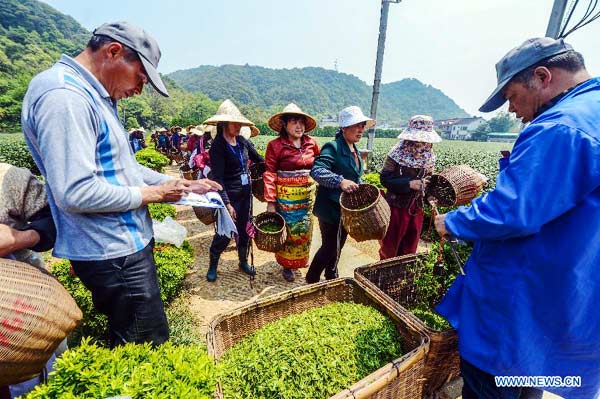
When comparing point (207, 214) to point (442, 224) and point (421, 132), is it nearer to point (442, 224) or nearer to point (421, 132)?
point (421, 132)

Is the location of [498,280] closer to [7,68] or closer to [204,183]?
[204,183]

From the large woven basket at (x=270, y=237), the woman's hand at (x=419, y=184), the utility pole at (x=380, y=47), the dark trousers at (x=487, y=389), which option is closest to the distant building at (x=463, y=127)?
the utility pole at (x=380, y=47)

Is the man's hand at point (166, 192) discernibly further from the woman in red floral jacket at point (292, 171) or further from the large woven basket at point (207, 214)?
the large woven basket at point (207, 214)

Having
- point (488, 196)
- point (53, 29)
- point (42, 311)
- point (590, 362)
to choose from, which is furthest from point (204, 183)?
point (53, 29)

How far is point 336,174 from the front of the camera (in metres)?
3.09

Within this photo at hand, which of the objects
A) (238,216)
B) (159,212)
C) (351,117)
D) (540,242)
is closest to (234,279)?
(238,216)

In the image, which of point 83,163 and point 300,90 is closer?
point 83,163

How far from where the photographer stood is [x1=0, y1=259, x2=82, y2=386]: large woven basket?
43.0 inches

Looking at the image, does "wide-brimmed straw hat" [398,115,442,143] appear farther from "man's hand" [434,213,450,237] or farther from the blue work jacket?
the blue work jacket

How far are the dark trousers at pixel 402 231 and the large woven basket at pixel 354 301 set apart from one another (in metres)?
1.42

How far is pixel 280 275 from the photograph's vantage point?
4508 millimetres

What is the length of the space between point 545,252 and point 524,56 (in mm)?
923

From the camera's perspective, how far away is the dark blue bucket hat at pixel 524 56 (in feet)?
4.50

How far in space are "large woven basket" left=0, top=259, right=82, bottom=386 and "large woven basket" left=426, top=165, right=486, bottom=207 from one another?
2.87m
